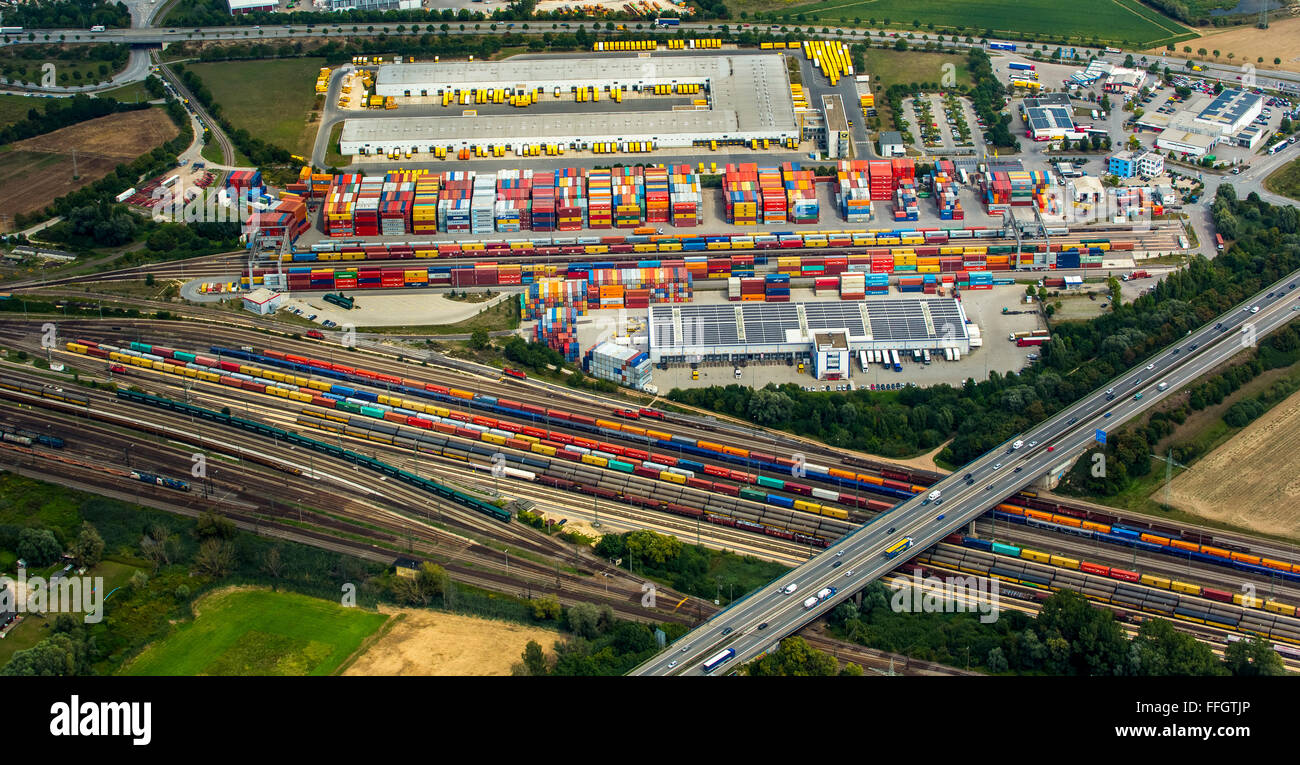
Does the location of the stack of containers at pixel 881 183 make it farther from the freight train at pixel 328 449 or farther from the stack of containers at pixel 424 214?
the freight train at pixel 328 449

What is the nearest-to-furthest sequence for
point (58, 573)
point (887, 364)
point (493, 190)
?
point (58, 573), point (887, 364), point (493, 190)

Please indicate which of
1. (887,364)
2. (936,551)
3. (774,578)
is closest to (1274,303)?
(887,364)

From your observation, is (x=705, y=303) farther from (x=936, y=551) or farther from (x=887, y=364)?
(x=936, y=551)

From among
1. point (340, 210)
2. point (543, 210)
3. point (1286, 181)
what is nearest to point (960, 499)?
point (543, 210)

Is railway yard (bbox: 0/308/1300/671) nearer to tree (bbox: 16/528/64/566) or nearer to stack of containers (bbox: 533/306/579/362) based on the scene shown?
stack of containers (bbox: 533/306/579/362)

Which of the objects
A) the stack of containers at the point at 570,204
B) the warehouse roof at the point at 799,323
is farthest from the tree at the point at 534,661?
the stack of containers at the point at 570,204

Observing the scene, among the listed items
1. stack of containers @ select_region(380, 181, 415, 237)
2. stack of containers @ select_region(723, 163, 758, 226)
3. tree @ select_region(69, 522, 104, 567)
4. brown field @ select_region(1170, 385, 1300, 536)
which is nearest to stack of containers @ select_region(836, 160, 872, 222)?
stack of containers @ select_region(723, 163, 758, 226)
